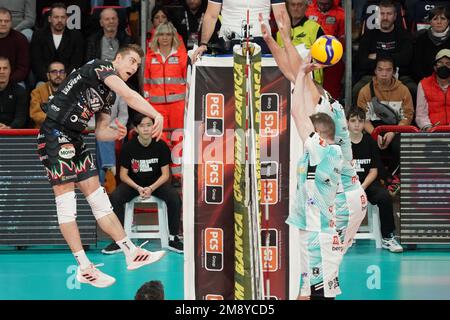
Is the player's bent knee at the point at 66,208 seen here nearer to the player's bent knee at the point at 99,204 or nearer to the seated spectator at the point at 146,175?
the player's bent knee at the point at 99,204

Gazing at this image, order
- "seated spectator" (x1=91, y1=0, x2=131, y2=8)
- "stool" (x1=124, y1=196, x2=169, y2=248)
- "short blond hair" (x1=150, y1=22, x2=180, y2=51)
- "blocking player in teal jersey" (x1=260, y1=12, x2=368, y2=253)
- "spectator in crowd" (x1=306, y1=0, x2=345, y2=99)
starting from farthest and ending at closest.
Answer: "seated spectator" (x1=91, y1=0, x2=131, y2=8) < "spectator in crowd" (x1=306, y1=0, x2=345, y2=99) < "short blond hair" (x1=150, y1=22, x2=180, y2=51) < "stool" (x1=124, y1=196, x2=169, y2=248) < "blocking player in teal jersey" (x1=260, y1=12, x2=368, y2=253)

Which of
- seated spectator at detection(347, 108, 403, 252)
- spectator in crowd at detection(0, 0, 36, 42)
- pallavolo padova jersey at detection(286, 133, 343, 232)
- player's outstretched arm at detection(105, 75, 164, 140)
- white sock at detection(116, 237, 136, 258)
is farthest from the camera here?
spectator in crowd at detection(0, 0, 36, 42)

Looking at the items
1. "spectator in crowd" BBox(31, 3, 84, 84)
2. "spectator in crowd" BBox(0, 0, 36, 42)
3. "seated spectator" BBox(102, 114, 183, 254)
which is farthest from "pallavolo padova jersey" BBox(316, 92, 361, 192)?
"spectator in crowd" BBox(0, 0, 36, 42)

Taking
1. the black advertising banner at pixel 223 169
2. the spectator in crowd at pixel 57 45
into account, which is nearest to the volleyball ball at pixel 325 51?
the black advertising banner at pixel 223 169

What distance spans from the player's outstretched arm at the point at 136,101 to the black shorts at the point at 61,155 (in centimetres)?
84

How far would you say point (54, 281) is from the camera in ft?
43.8

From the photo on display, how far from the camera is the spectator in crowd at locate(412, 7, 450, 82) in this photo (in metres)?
16.9

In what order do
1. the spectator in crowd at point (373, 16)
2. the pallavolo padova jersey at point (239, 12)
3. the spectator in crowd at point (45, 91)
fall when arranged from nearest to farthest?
the pallavolo padova jersey at point (239, 12) → the spectator in crowd at point (45, 91) → the spectator in crowd at point (373, 16)

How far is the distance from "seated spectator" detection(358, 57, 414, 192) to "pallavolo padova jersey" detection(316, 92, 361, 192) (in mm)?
5017

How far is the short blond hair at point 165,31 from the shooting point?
16484mm

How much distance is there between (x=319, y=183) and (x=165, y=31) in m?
6.84

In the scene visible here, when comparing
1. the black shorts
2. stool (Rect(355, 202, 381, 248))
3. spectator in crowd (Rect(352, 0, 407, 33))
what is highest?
spectator in crowd (Rect(352, 0, 407, 33))

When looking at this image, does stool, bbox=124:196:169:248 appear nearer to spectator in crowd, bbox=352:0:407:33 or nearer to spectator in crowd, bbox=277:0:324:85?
spectator in crowd, bbox=277:0:324:85
